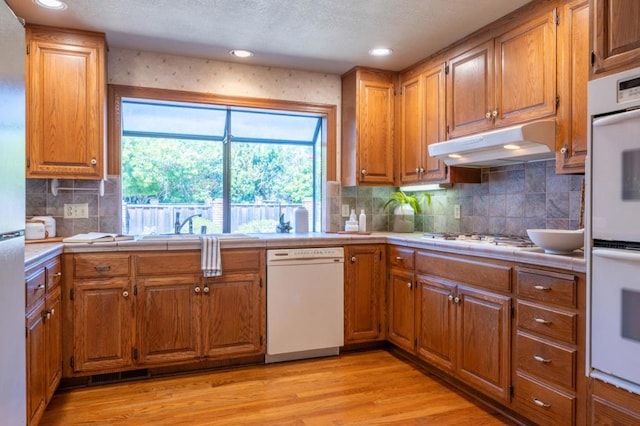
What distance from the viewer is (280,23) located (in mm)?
2807

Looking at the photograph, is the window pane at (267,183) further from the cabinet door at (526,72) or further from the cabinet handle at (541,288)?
the cabinet handle at (541,288)

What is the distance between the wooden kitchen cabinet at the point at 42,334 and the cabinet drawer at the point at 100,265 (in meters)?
0.12

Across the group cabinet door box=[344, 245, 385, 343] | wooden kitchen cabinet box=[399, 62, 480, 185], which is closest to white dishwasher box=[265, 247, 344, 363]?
cabinet door box=[344, 245, 385, 343]

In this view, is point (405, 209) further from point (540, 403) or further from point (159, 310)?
point (159, 310)

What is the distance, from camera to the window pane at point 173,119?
11.7ft

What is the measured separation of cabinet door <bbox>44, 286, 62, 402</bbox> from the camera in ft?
7.56

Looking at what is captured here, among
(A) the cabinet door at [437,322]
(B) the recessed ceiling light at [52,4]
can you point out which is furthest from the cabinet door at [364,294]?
(B) the recessed ceiling light at [52,4]

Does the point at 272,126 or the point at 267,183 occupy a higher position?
the point at 272,126

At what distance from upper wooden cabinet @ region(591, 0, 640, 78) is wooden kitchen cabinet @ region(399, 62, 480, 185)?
1.48 m

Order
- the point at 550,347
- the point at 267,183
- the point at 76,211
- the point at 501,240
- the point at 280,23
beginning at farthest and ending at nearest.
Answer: the point at 267,183, the point at 76,211, the point at 280,23, the point at 501,240, the point at 550,347

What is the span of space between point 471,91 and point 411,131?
0.73 m

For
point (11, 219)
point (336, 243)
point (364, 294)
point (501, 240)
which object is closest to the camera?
point (11, 219)

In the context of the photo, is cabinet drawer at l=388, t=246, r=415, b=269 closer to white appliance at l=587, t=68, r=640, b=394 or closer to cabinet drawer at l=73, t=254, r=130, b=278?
white appliance at l=587, t=68, r=640, b=394

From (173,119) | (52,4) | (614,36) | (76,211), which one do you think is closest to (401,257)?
(614,36)
